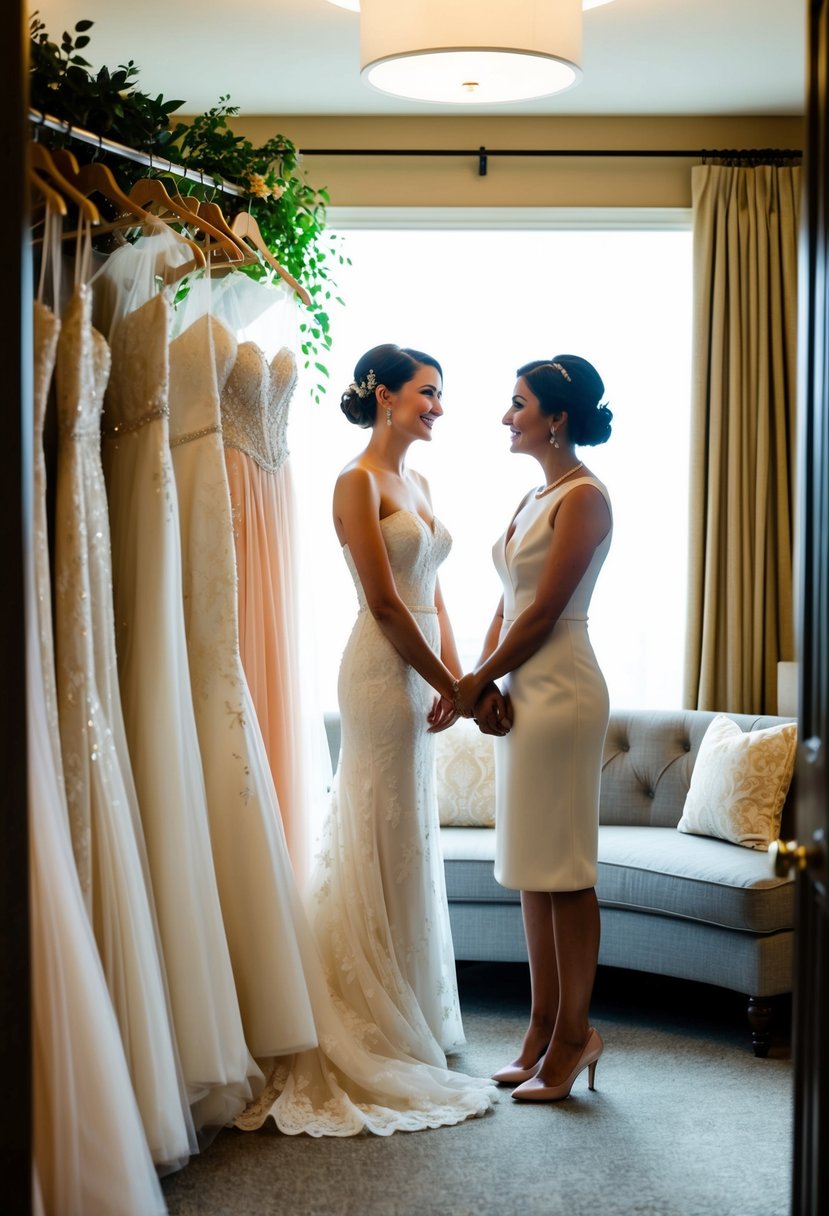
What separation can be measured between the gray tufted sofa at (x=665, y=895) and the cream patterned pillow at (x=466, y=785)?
0.05 m

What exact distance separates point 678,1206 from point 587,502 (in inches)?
62.3

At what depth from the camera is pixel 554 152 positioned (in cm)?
490

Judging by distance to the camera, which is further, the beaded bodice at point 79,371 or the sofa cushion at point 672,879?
the sofa cushion at point 672,879

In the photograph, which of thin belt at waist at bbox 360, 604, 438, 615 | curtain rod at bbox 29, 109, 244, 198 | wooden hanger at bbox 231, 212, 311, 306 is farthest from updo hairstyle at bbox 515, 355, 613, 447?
curtain rod at bbox 29, 109, 244, 198

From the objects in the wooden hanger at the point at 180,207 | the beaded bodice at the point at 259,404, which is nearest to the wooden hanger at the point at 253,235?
the wooden hanger at the point at 180,207

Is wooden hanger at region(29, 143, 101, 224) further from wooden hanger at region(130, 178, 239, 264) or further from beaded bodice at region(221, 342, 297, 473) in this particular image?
beaded bodice at region(221, 342, 297, 473)

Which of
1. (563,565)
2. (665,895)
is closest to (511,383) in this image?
(563,565)

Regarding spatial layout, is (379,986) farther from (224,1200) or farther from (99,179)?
(99,179)

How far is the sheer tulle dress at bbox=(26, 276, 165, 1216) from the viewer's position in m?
2.14

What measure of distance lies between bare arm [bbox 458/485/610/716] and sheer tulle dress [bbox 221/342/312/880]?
592 mm

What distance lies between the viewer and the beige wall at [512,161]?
4926 millimetres

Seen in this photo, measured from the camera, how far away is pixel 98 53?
4.34 metres

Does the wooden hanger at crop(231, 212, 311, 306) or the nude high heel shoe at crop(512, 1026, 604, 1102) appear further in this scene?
the wooden hanger at crop(231, 212, 311, 306)

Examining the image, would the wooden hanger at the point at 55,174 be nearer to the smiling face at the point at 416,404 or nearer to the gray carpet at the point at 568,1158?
the smiling face at the point at 416,404
